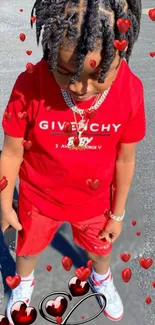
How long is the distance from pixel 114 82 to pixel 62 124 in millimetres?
192

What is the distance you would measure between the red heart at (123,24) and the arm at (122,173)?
1.40ft

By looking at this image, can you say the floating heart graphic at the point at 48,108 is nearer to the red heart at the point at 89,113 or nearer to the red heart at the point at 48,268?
the red heart at the point at 89,113

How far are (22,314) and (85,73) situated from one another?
106cm

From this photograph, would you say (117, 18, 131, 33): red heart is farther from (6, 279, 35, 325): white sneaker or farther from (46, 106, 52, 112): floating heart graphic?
(6, 279, 35, 325): white sneaker

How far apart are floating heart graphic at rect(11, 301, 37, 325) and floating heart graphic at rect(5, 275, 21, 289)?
0.07 m

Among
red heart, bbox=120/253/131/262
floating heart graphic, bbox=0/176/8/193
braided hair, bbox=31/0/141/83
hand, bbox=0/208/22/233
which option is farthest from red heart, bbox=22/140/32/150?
red heart, bbox=120/253/131/262

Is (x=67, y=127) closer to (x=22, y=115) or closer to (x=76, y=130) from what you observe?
(x=76, y=130)

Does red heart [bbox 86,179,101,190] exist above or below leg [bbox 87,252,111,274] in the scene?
above

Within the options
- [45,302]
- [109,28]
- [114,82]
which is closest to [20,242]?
[45,302]

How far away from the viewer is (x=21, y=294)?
1743 millimetres

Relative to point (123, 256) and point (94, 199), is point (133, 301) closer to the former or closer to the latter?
point (123, 256)

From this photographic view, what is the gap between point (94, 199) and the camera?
153cm

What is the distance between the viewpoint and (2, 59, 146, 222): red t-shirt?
1.33 metres

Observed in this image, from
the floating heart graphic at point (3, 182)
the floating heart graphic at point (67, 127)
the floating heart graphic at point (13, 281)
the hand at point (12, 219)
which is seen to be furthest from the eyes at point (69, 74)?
the floating heart graphic at point (13, 281)
